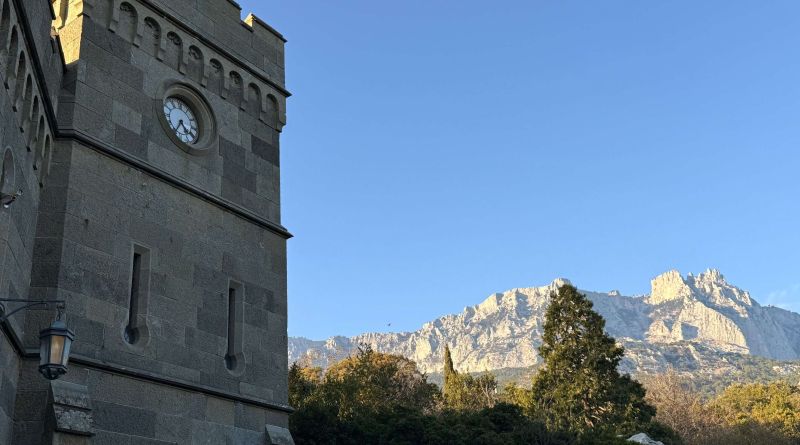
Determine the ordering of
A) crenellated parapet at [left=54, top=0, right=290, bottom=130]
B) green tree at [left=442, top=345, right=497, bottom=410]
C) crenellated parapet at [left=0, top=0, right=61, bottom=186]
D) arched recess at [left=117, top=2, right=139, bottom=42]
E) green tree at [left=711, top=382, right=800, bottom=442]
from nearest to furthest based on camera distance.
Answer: crenellated parapet at [left=0, top=0, right=61, bottom=186]
crenellated parapet at [left=54, top=0, right=290, bottom=130]
arched recess at [left=117, top=2, right=139, bottom=42]
green tree at [left=711, top=382, right=800, bottom=442]
green tree at [left=442, top=345, right=497, bottom=410]

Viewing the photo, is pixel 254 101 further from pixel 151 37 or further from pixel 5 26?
pixel 5 26

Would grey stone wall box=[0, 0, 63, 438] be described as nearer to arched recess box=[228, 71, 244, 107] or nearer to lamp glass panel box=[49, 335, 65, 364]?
lamp glass panel box=[49, 335, 65, 364]

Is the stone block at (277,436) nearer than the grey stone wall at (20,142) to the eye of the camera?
No

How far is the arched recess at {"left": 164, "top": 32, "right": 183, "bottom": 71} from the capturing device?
14867mm

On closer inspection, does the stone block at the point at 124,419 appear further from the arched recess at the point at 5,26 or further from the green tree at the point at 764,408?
the green tree at the point at 764,408

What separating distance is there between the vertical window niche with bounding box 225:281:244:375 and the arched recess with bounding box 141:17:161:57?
172 inches

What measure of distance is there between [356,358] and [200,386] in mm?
41489

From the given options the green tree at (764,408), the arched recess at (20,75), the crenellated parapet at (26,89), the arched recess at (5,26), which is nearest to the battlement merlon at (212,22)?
the crenellated parapet at (26,89)

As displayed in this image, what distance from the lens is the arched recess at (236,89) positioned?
1623 centimetres

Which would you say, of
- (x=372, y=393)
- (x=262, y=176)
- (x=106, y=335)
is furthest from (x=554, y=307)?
(x=106, y=335)

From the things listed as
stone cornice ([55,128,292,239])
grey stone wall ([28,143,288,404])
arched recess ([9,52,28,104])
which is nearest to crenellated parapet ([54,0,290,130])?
stone cornice ([55,128,292,239])

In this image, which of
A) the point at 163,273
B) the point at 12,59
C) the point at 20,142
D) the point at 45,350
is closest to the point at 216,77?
the point at 163,273

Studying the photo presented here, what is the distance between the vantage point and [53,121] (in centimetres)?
1213

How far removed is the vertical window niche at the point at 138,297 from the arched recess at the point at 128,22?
148 inches
